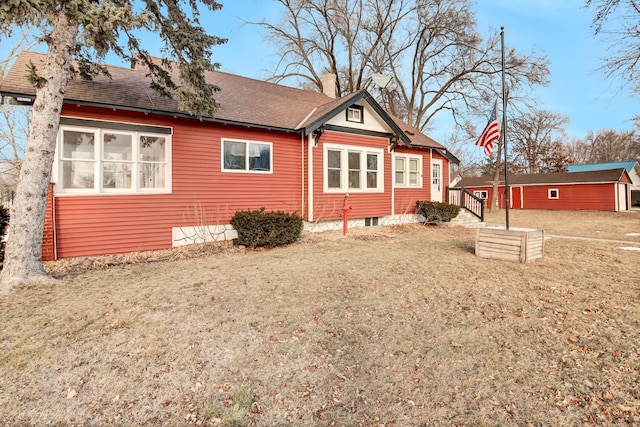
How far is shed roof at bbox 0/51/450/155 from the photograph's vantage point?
7.12m

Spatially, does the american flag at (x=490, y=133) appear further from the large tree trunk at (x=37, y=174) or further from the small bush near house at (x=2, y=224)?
the small bush near house at (x=2, y=224)

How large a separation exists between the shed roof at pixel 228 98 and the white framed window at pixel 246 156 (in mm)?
646

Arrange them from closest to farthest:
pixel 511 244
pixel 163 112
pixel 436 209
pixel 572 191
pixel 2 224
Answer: pixel 2 224, pixel 511 244, pixel 163 112, pixel 436 209, pixel 572 191

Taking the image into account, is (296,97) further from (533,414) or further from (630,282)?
(533,414)

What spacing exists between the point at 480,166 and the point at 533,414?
159 feet

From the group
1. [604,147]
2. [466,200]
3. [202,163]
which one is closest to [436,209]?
[466,200]

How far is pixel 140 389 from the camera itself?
2461mm

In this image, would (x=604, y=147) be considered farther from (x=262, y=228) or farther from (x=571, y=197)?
(x=262, y=228)

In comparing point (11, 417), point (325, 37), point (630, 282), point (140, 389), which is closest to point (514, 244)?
point (630, 282)

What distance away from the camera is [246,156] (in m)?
9.52

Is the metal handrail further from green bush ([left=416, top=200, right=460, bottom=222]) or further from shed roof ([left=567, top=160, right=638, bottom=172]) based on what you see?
shed roof ([left=567, top=160, right=638, bottom=172])

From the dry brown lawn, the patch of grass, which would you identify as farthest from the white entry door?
the patch of grass

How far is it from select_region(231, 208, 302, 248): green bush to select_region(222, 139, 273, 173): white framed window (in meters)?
1.52

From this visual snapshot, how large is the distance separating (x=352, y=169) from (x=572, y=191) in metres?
24.5
